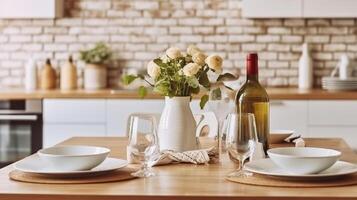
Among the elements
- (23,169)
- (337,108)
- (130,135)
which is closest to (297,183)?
(130,135)

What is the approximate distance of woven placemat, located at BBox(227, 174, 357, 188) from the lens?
1.92 m

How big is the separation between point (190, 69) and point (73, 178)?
0.60m

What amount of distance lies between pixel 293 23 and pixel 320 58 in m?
0.33

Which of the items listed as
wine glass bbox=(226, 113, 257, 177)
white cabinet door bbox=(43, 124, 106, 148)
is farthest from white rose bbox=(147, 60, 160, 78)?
white cabinet door bbox=(43, 124, 106, 148)

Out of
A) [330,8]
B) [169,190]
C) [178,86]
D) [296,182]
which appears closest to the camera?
[169,190]

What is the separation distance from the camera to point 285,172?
6.62 feet

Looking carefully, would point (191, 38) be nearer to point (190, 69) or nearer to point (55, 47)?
point (55, 47)

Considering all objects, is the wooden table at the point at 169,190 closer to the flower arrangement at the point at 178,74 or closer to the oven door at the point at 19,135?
the flower arrangement at the point at 178,74

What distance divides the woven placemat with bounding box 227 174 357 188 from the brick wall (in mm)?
3115

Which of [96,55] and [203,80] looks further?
[96,55]

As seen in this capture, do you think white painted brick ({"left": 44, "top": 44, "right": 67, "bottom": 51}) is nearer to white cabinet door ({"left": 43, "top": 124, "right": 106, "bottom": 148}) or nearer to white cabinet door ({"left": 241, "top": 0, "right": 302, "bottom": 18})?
white cabinet door ({"left": 43, "top": 124, "right": 106, "bottom": 148})

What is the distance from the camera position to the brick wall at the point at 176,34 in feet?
16.6

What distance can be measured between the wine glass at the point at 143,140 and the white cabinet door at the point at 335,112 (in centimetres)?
248

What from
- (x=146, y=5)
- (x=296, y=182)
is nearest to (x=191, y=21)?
(x=146, y=5)
